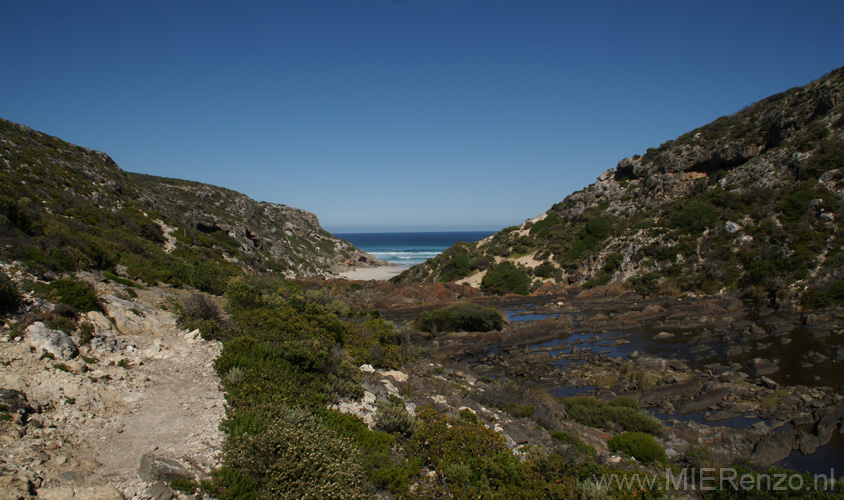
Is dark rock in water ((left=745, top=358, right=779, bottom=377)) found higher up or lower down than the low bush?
lower down

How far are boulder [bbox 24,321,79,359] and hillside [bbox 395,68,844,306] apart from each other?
4143 cm

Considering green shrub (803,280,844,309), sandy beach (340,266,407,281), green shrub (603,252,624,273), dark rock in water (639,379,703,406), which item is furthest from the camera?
sandy beach (340,266,407,281)

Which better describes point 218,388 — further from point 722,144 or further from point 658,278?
point 722,144

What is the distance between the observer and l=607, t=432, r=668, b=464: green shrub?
36.4 ft

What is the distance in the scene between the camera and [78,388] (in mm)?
8023

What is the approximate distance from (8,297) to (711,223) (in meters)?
51.9

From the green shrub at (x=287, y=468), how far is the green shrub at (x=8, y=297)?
649 cm

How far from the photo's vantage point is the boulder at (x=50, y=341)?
28.5ft

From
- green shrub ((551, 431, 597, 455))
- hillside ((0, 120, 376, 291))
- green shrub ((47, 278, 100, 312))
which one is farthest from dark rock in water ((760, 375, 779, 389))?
green shrub ((47, 278, 100, 312))

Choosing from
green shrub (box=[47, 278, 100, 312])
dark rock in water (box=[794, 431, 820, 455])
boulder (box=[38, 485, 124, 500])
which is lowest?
dark rock in water (box=[794, 431, 820, 455])

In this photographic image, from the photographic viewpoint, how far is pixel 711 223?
43031 millimetres

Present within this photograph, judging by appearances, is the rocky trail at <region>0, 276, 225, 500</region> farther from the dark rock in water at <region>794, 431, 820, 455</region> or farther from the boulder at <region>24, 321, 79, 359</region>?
the dark rock in water at <region>794, 431, 820, 455</region>

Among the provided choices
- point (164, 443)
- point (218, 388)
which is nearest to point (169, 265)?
point (218, 388)

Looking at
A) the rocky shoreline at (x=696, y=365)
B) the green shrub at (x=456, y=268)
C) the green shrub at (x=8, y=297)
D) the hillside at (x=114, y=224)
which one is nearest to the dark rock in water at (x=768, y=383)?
the rocky shoreline at (x=696, y=365)
